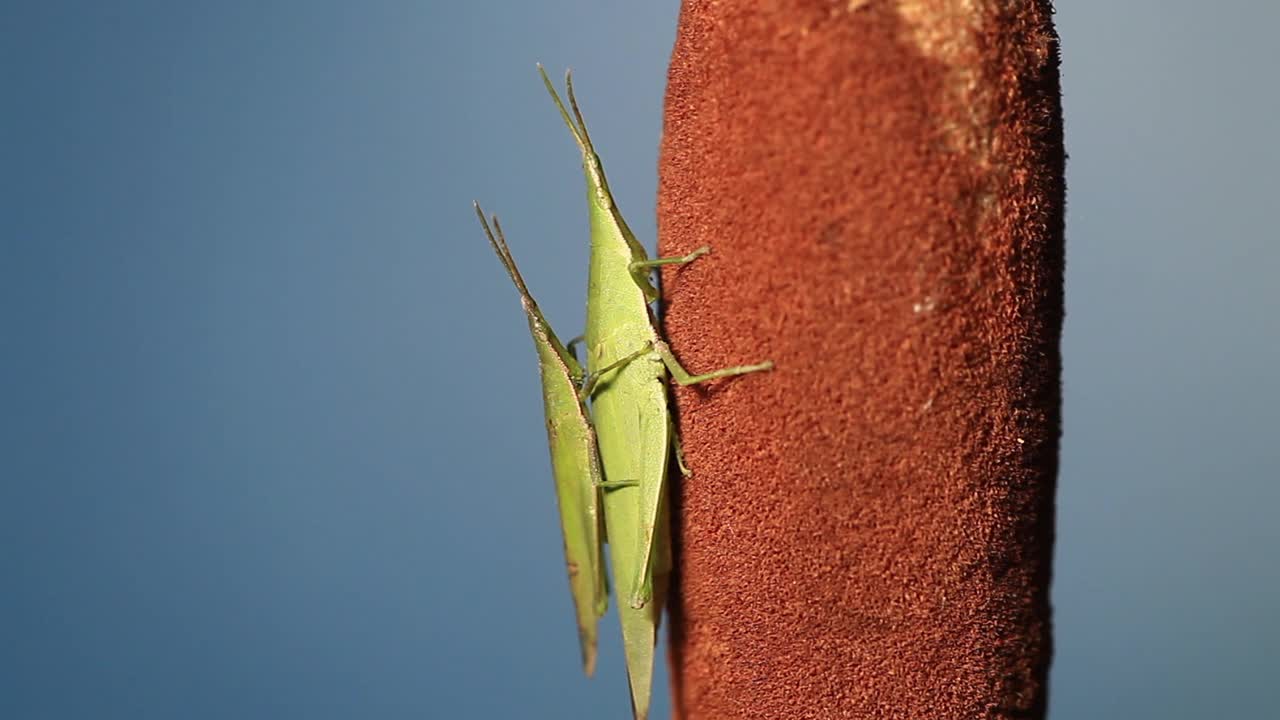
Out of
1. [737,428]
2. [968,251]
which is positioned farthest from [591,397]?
[968,251]

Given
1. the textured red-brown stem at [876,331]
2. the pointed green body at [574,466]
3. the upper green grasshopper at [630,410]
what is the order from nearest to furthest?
1. the textured red-brown stem at [876,331]
2. the upper green grasshopper at [630,410]
3. the pointed green body at [574,466]

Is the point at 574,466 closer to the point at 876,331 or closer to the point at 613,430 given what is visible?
the point at 613,430

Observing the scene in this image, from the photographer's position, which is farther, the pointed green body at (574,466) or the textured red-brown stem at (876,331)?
the pointed green body at (574,466)

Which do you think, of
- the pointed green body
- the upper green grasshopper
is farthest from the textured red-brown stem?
the pointed green body

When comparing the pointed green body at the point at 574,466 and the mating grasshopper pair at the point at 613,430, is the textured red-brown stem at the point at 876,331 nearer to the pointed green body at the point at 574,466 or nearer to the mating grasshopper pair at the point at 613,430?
the mating grasshopper pair at the point at 613,430

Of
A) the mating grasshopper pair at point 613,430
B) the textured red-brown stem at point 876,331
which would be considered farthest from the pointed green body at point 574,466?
the textured red-brown stem at point 876,331

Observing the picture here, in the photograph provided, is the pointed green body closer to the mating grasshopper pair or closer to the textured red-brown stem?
the mating grasshopper pair
